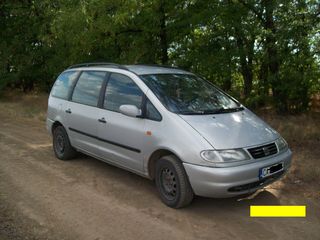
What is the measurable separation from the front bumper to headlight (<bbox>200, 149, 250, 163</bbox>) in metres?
0.10

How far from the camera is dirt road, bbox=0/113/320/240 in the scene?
4.46 metres

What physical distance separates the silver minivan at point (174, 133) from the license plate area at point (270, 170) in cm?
1

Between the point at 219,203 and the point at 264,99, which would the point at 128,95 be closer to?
the point at 219,203

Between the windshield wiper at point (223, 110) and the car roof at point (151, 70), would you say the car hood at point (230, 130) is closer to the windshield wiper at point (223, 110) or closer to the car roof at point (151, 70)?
the windshield wiper at point (223, 110)

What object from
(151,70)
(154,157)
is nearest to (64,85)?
(151,70)

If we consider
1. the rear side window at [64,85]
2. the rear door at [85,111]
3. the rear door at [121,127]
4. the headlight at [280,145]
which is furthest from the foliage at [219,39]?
the rear door at [121,127]

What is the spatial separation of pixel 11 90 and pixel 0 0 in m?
4.28

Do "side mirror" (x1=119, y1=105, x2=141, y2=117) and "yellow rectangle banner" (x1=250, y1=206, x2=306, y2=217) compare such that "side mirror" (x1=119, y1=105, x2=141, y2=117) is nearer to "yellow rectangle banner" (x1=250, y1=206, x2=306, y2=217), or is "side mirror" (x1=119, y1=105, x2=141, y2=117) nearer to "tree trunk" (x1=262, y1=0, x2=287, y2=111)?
"yellow rectangle banner" (x1=250, y1=206, x2=306, y2=217)

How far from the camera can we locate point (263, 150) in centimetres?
499

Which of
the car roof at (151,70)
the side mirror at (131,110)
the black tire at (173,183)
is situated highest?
the car roof at (151,70)

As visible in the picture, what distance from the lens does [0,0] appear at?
18891mm

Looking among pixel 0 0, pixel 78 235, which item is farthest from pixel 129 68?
pixel 0 0

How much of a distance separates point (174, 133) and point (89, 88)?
224 centimetres

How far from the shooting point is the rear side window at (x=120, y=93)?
5.73 metres
